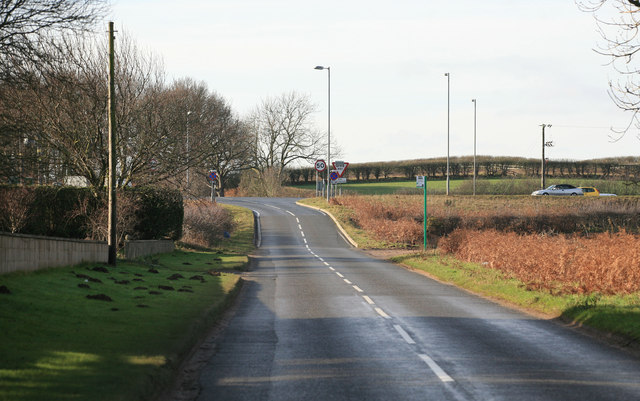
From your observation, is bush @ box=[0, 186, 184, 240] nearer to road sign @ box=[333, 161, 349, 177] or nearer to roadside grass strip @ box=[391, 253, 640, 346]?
roadside grass strip @ box=[391, 253, 640, 346]

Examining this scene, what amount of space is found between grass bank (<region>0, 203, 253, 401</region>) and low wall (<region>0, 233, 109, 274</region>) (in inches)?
12.4

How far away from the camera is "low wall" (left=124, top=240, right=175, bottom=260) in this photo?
28.1 m

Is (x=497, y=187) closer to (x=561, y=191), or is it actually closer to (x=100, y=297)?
(x=561, y=191)

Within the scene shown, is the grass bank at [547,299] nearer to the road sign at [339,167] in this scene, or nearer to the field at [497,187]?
the road sign at [339,167]

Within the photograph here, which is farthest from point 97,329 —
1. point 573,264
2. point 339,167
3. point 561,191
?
point 561,191

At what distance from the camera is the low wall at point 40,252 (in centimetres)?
1577

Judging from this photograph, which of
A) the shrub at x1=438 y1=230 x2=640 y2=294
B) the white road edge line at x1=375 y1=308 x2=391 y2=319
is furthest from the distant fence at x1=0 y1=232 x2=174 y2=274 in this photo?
the shrub at x1=438 y1=230 x2=640 y2=294

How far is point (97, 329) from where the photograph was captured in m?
11.1

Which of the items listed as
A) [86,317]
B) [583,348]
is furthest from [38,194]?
[583,348]

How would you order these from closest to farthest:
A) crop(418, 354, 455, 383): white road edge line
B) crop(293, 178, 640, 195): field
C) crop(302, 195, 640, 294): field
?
1. crop(418, 354, 455, 383): white road edge line
2. crop(302, 195, 640, 294): field
3. crop(293, 178, 640, 195): field

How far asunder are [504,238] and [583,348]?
19.0 metres

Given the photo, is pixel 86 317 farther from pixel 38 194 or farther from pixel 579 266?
pixel 38 194

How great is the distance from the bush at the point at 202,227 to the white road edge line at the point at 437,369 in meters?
31.3

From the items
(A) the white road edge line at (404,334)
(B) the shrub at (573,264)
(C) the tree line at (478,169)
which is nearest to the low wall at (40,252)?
(A) the white road edge line at (404,334)
